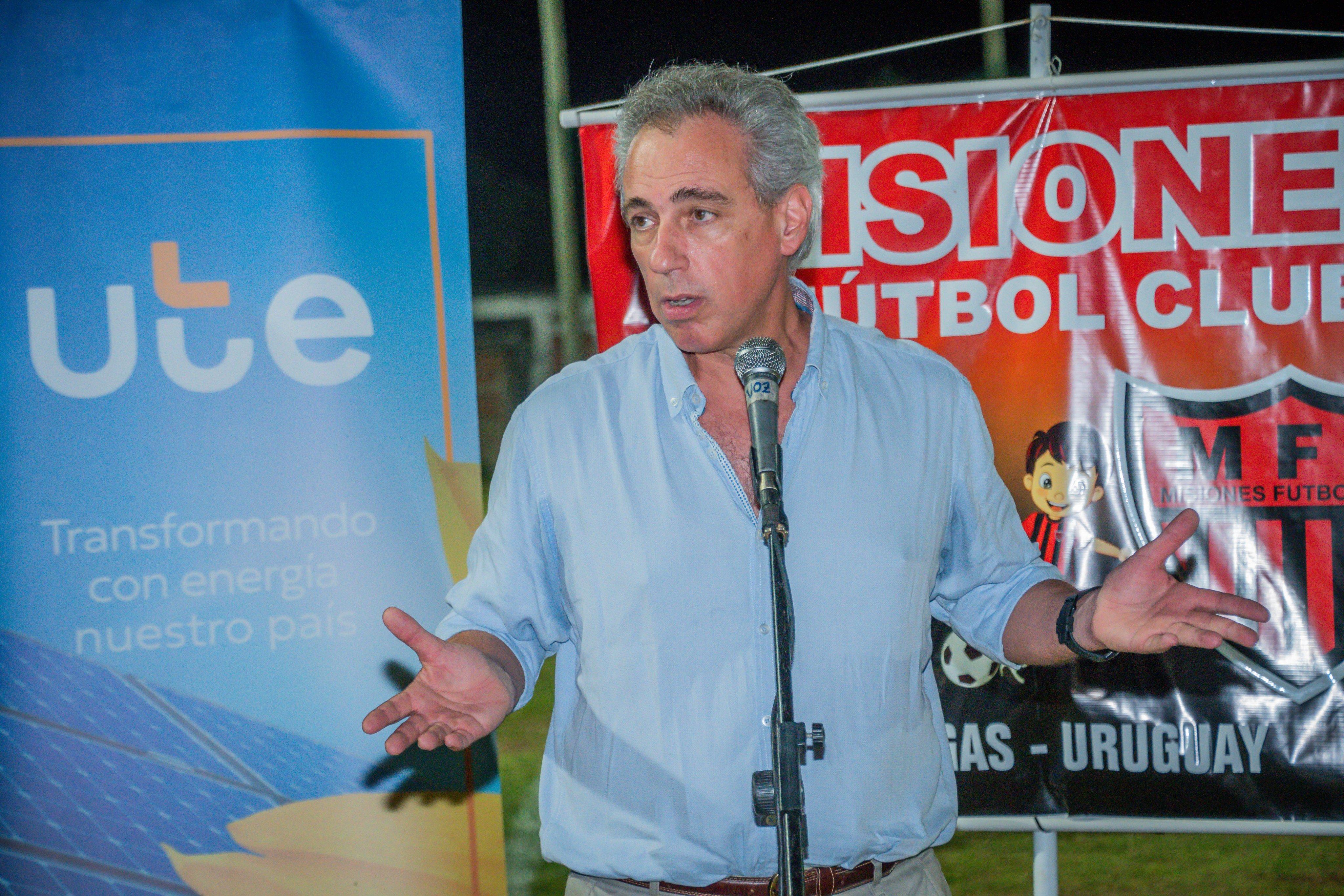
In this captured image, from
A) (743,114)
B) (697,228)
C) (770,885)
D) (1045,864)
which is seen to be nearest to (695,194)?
(697,228)

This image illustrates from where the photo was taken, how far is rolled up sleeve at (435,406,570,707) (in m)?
1.68

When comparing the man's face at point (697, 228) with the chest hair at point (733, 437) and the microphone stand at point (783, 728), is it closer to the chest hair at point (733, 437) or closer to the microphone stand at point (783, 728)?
the chest hair at point (733, 437)

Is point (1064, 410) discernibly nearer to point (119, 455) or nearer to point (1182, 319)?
point (1182, 319)

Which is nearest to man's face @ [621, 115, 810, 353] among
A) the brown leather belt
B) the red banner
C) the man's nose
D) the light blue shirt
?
the man's nose

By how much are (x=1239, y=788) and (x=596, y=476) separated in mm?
2059

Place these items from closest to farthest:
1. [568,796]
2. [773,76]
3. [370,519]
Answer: [568,796], [370,519], [773,76]

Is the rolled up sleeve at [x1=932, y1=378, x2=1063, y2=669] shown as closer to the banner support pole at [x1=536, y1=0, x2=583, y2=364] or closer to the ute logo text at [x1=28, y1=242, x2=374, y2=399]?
the ute logo text at [x1=28, y1=242, x2=374, y2=399]

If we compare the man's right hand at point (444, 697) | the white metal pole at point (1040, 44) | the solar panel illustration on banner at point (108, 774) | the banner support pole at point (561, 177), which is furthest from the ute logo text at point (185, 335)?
the white metal pole at point (1040, 44)

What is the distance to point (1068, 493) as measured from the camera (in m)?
2.71

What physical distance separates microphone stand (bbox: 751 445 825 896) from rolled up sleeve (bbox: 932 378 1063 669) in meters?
0.70

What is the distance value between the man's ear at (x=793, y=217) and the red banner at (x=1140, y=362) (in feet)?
3.04

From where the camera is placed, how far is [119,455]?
2.74 metres

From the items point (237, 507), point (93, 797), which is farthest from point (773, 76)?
point (93, 797)

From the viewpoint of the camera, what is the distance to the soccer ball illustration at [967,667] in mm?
2756
